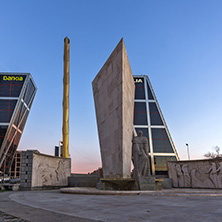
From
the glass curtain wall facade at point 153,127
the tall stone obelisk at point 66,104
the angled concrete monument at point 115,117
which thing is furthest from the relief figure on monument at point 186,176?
the glass curtain wall facade at point 153,127

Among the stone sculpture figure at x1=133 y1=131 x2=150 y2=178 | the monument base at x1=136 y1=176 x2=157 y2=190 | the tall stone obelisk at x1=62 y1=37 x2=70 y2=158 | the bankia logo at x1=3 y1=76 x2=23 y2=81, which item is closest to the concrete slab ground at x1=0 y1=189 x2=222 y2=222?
the monument base at x1=136 y1=176 x2=157 y2=190

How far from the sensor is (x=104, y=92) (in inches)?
561

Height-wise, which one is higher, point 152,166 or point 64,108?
point 64,108

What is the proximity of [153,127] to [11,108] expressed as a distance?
33954 mm

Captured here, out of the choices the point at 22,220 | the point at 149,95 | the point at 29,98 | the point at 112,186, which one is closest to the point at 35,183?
the point at 112,186

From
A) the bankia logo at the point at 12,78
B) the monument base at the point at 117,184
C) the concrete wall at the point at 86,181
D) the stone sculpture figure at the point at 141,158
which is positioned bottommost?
the concrete wall at the point at 86,181

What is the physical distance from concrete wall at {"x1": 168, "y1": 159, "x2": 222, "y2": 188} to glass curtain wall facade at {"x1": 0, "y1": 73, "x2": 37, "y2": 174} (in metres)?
43.5

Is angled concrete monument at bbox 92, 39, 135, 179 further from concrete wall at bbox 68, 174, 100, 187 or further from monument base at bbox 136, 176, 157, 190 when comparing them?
concrete wall at bbox 68, 174, 100, 187

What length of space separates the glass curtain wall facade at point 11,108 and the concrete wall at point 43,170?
36620 millimetres

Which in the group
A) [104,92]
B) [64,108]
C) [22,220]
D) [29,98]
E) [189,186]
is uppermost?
[29,98]

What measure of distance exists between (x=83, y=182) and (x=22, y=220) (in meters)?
14.6

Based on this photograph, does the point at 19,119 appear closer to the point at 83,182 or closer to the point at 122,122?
the point at 83,182

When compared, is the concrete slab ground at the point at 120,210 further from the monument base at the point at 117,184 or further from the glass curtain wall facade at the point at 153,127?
the glass curtain wall facade at the point at 153,127

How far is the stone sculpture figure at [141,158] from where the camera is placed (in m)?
10.0
